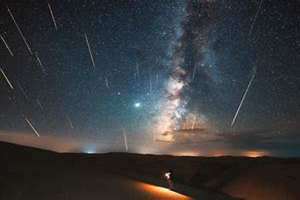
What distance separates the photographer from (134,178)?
81.5 feet

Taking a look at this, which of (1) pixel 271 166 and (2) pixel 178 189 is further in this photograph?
(1) pixel 271 166

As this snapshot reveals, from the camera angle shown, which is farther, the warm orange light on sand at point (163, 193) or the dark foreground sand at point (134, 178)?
the warm orange light on sand at point (163, 193)

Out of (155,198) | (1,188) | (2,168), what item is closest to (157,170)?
(155,198)

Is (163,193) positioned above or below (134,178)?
below

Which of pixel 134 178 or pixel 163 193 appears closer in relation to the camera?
pixel 163 193

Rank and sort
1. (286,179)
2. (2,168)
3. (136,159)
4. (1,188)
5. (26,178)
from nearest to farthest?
1. (1,188)
2. (26,178)
3. (2,168)
4. (286,179)
5. (136,159)

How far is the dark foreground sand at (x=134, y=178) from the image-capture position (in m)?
17.2

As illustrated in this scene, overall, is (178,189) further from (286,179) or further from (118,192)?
(286,179)

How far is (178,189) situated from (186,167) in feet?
33.3

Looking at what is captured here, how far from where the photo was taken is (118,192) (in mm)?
18531

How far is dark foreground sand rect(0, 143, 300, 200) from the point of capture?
17156 millimetres

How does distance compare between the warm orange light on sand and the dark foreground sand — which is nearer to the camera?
the dark foreground sand

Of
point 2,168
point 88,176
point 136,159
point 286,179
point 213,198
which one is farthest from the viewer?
point 136,159

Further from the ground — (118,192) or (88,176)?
(88,176)
